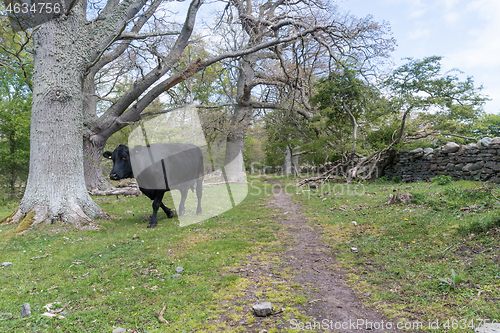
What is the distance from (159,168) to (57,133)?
2723 mm

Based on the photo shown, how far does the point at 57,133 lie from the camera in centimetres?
703

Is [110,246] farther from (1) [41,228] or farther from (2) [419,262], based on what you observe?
(2) [419,262]

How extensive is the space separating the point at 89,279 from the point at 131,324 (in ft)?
5.01

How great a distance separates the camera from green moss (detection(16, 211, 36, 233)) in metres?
6.16

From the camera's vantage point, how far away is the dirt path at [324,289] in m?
2.97

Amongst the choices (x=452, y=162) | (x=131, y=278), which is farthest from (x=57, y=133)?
(x=452, y=162)

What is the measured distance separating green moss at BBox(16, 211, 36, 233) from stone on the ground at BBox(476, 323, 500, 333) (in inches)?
313

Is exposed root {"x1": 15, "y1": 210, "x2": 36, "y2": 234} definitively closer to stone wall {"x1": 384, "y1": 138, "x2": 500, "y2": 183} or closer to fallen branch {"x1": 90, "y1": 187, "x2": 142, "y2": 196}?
fallen branch {"x1": 90, "y1": 187, "x2": 142, "y2": 196}

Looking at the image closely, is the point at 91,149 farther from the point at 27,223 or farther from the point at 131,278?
the point at 131,278

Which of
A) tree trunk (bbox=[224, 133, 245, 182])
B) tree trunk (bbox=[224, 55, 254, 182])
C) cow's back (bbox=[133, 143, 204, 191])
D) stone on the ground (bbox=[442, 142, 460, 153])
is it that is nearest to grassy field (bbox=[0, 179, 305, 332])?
cow's back (bbox=[133, 143, 204, 191])

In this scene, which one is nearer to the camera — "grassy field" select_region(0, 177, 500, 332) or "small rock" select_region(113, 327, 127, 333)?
"small rock" select_region(113, 327, 127, 333)

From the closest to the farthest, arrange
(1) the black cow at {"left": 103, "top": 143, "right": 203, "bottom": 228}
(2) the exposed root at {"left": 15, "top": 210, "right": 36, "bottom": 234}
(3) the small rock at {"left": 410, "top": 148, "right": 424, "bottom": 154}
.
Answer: (2) the exposed root at {"left": 15, "top": 210, "right": 36, "bottom": 234}, (1) the black cow at {"left": 103, "top": 143, "right": 203, "bottom": 228}, (3) the small rock at {"left": 410, "top": 148, "right": 424, "bottom": 154}

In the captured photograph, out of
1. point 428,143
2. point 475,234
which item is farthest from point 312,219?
point 428,143

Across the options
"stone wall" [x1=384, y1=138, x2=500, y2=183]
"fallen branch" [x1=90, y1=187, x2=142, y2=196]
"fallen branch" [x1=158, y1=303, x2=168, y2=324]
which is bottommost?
"fallen branch" [x1=158, y1=303, x2=168, y2=324]
